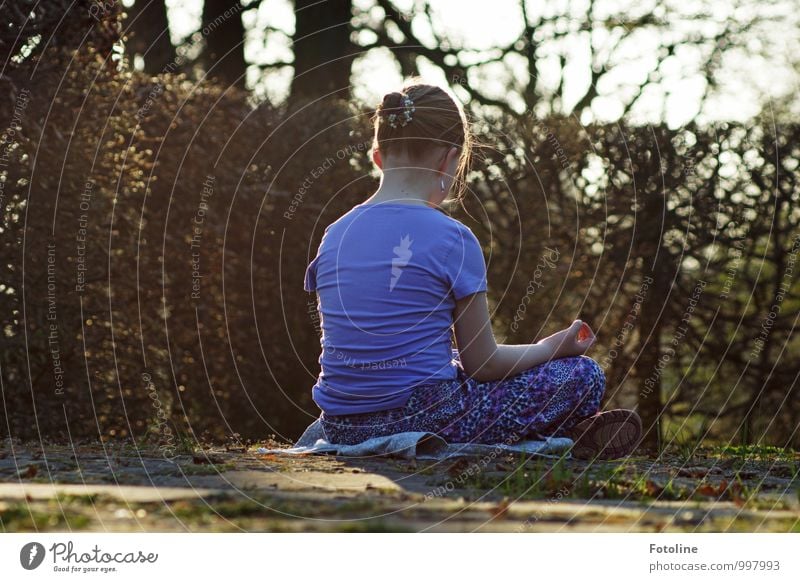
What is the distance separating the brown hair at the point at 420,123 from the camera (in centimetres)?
424

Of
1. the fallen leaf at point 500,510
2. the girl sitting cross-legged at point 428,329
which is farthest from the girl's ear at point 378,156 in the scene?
the fallen leaf at point 500,510

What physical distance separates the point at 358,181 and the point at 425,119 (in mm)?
3642

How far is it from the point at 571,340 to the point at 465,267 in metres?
0.57

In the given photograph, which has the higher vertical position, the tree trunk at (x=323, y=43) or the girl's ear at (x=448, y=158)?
the tree trunk at (x=323, y=43)

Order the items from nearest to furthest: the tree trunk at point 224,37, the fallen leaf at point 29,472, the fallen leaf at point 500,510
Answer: the fallen leaf at point 500,510 < the fallen leaf at point 29,472 < the tree trunk at point 224,37

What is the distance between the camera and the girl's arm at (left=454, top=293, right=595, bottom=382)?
420 centimetres

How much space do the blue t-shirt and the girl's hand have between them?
418 millimetres

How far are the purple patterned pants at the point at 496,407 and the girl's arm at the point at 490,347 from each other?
56mm

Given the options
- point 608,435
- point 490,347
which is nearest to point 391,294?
point 490,347

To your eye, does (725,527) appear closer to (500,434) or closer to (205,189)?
(500,434)

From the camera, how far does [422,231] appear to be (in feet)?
13.8

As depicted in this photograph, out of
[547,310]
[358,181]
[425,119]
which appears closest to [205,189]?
[358,181]

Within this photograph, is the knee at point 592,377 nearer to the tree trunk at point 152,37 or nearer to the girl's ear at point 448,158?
the girl's ear at point 448,158

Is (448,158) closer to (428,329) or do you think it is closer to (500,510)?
(428,329)
